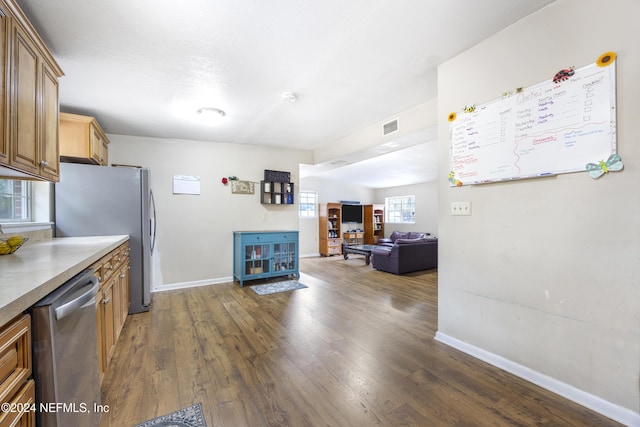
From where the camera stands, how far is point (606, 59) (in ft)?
4.91

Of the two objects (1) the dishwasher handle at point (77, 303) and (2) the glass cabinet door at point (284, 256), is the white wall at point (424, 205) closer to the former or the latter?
(2) the glass cabinet door at point (284, 256)

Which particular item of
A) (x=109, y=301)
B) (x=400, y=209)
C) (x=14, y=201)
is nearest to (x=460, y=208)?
(x=109, y=301)

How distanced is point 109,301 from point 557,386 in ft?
10.2

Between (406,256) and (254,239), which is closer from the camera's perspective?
(254,239)

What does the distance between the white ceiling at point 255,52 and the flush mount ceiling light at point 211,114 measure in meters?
0.10

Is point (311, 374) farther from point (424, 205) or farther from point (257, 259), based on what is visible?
point (424, 205)

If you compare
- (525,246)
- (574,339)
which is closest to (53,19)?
(525,246)

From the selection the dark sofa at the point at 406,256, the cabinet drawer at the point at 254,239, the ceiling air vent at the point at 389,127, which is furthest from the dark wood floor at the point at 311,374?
the ceiling air vent at the point at 389,127

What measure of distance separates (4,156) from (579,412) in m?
3.48

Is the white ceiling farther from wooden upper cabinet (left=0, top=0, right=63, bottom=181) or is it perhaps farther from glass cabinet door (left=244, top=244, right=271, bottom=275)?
glass cabinet door (left=244, top=244, right=271, bottom=275)

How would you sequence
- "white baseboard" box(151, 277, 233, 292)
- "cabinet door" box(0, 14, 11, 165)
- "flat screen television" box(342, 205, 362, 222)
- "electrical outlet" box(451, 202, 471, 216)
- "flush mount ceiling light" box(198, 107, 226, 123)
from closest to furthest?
1. "cabinet door" box(0, 14, 11, 165)
2. "electrical outlet" box(451, 202, 471, 216)
3. "flush mount ceiling light" box(198, 107, 226, 123)
4. "white baseboard" box(151, 277, 233, 292)
5. "flat screen television" box(342, 205, 362, 222)

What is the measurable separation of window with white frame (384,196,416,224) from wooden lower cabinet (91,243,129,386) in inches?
315

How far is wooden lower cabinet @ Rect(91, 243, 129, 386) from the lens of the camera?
1.75m

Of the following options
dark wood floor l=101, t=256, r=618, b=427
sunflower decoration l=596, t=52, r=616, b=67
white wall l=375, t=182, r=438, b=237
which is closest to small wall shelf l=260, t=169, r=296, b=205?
dark wood floor l=101, t=256, r=618, b=427
